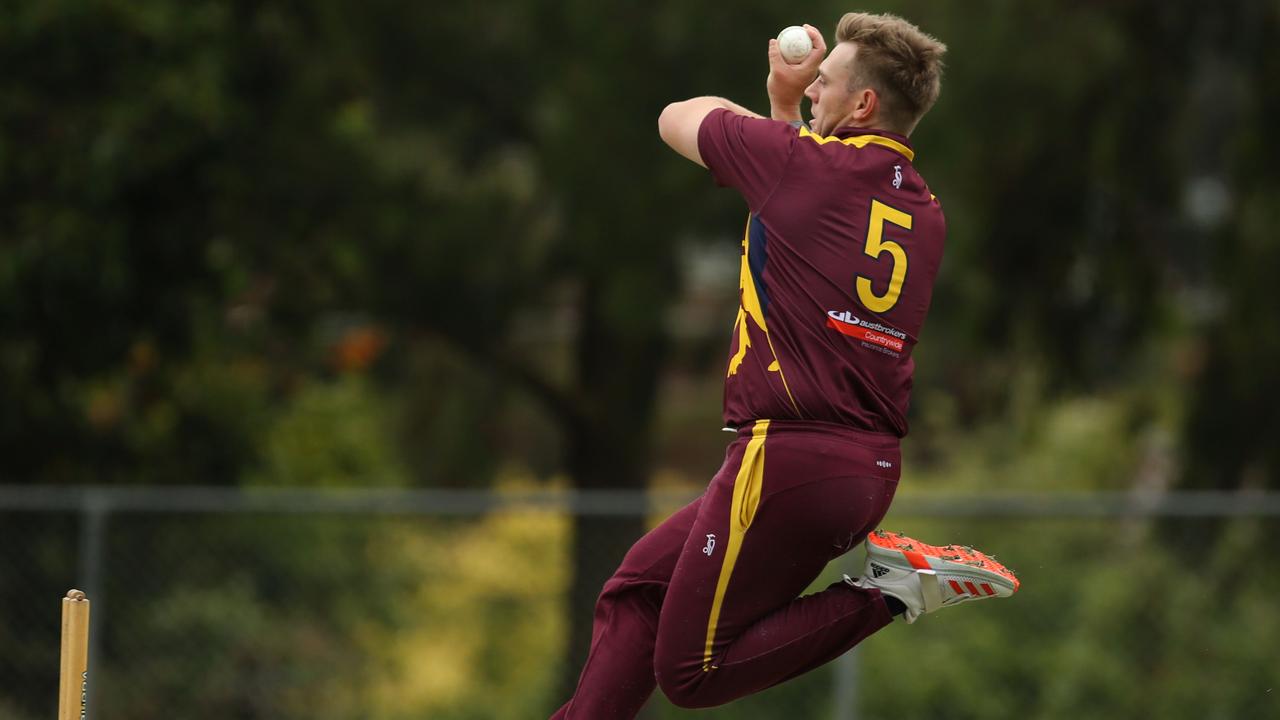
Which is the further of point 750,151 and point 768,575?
point 768,575

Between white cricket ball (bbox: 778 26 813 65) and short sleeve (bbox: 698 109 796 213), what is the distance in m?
0.17

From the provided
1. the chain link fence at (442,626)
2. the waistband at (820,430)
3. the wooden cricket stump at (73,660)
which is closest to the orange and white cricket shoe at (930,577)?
the waistband at (820,430)

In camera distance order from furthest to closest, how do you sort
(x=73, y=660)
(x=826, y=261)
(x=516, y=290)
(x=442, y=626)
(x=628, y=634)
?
(x=516, y=290), (x=442, y=626), (x=628, y=634), (x=826, y=261), (x=73, y=660)

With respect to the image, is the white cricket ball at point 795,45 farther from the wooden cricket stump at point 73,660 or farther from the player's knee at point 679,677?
the wooden cricket stump at point 73,660

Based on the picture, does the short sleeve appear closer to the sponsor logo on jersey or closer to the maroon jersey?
the maroon jersey

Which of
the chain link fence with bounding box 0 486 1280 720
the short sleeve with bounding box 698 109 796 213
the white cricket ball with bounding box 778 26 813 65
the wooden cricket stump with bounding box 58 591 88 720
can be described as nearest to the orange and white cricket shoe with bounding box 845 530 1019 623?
the short sleeve with bounding box 698 109 796 213

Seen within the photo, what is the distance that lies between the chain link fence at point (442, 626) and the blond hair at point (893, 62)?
5.34 metres

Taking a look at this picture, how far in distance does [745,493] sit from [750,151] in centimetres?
83

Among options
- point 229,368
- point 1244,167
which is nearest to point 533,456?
point 229,368

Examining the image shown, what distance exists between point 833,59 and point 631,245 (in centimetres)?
628

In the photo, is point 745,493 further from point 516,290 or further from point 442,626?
point 516,290

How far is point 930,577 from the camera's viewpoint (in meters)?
4.38

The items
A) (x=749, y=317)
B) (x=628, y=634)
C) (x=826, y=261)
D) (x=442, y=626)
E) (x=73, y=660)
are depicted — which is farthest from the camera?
(x=442, y=626)

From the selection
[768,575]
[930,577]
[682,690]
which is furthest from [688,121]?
[682,690]
